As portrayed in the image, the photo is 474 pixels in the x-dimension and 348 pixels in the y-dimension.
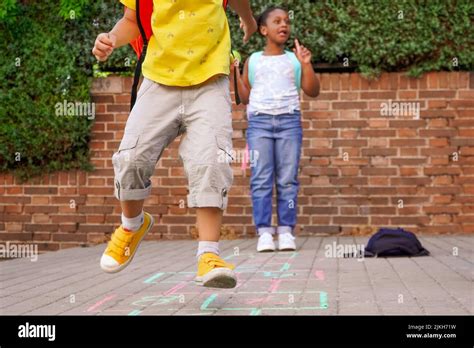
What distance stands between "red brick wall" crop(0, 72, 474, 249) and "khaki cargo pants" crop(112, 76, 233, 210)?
4.69 m

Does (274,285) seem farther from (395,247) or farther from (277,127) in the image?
(277,127)

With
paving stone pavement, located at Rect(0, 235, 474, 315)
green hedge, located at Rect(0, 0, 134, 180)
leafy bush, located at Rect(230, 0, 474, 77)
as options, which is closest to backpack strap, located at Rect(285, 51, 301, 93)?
leafy bush, located at Rect(230, 0, 474, 77)

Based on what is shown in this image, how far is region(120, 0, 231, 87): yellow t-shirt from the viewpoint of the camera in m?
3.95

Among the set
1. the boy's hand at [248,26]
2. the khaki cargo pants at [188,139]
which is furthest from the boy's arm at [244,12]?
the khaki cargo pants at [188,139]

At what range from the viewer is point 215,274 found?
3705 millimetres

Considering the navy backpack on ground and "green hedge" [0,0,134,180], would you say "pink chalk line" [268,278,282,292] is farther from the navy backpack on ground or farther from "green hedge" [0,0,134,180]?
"green hedge" [0,0,134,180]

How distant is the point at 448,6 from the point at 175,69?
215 inches

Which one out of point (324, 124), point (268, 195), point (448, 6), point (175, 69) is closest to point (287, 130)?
point (268, 195)

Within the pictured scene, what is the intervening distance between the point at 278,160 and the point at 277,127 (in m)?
0.30

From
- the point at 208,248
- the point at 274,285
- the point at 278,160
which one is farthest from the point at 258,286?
the point at 278,160

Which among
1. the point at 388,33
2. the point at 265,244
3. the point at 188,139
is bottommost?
the point at 265,244

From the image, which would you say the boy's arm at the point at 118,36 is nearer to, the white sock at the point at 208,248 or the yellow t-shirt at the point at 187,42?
the yellow t-shirt at the point at 187,42

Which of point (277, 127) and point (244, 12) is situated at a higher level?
point (244, 12)

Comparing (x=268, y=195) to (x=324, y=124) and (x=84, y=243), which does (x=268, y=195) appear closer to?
(x=324, y=124)
